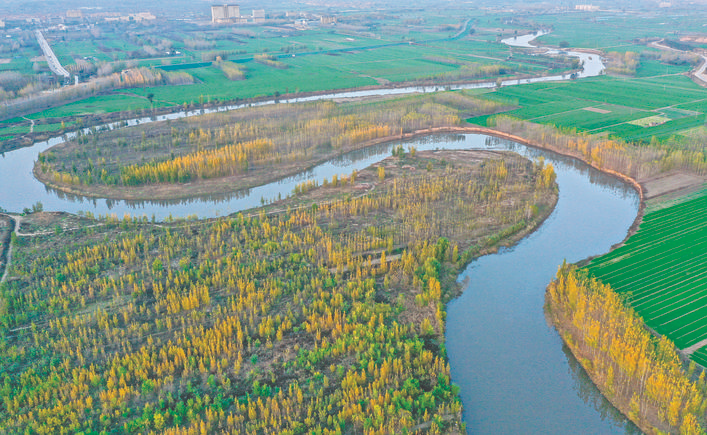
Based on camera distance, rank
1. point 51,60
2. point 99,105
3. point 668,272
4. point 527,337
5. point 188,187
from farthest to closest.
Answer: point 51,60, point 99,105, point 188,187, point 668,272, point 527,337

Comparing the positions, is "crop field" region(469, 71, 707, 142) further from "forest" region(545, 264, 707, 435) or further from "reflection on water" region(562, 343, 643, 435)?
"reflection on water" region(562, 343, 643, 435)

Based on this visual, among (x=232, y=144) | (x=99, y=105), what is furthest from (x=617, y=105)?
(x=99, y=105)

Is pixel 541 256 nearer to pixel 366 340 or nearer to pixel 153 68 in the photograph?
pixel 366 340

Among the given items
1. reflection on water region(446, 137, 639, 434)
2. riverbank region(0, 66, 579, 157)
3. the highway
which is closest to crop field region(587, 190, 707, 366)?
reflection on water region(446, 137, 639, 434)

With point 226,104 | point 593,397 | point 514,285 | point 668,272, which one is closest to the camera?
point 593,397

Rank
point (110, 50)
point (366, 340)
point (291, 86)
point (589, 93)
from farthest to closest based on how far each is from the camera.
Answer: point (110, 50)
point (291, 86)
point (589, 93)
point (366, 340)

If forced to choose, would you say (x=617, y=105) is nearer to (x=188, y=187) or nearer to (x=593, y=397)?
(x=188, y=187)

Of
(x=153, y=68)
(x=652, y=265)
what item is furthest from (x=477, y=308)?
(x=153, y=68)
